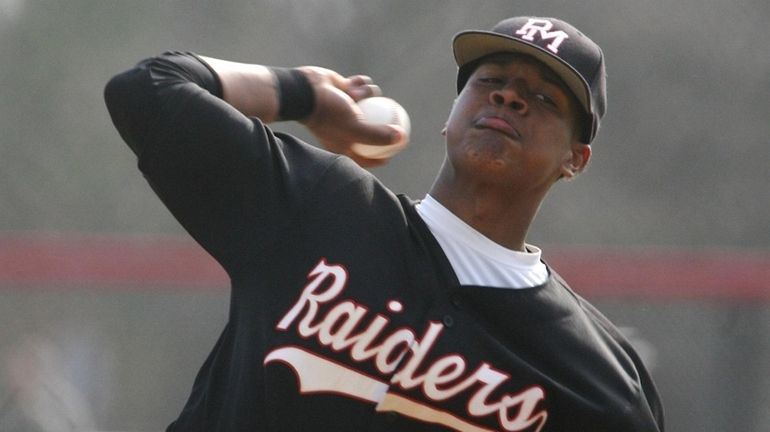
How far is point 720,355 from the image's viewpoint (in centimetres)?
546

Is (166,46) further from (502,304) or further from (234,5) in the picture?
(502,304)

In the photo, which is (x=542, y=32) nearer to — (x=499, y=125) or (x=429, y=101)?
(x=499, y=125)

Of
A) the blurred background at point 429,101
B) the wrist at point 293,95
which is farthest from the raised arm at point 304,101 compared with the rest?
the blurred background at point 429,101

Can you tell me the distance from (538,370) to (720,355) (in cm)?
274

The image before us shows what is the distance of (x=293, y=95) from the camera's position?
283 cm

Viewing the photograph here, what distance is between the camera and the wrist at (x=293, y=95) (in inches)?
111

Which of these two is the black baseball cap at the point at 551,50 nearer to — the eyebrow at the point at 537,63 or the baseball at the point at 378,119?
the eyebrow at the point at 537,63

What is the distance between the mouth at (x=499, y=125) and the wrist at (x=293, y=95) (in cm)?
37

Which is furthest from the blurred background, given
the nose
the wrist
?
the wrist

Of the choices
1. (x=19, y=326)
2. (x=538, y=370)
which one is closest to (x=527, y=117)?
(x=538, y=370)

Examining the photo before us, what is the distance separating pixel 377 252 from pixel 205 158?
390 millimetres

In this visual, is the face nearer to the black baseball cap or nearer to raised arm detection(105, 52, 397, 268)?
the black baseball cap

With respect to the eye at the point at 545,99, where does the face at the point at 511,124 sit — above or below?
below

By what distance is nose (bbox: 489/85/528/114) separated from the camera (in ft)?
9.96
